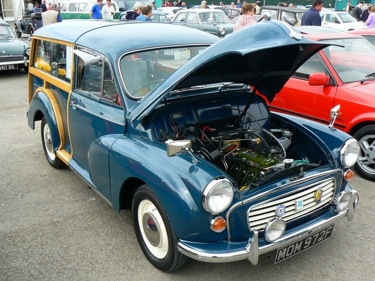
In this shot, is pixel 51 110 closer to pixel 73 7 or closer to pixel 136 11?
pixel 136 11

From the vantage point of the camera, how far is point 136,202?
319 cm

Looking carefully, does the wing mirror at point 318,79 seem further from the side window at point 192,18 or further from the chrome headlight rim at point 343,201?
the side window at point 192,18

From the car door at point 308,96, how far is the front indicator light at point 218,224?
9.45 feet

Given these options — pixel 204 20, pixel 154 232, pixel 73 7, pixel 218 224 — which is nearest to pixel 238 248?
pixel 218 224

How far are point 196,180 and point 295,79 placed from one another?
328cm

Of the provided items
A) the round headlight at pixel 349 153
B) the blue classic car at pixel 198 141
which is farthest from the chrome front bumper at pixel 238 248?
the round headlight at pixel 349 153

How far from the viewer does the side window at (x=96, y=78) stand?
12.1 feet

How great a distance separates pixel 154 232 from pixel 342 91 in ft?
9.98

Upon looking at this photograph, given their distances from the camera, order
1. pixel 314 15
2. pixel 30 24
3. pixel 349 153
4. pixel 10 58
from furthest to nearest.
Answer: pixel 30 24, pixel 10 58, pixel 314 15, pixel 349 153

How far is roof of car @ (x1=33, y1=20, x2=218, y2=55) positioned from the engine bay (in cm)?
71

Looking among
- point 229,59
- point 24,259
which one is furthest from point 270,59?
point 24,259

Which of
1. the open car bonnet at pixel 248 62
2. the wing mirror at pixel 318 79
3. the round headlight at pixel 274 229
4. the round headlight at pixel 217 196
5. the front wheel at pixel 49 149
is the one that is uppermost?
the open car bonnet at pixel 248 62

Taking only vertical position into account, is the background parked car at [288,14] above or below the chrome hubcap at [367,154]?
above

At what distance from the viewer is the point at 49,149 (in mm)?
5164
